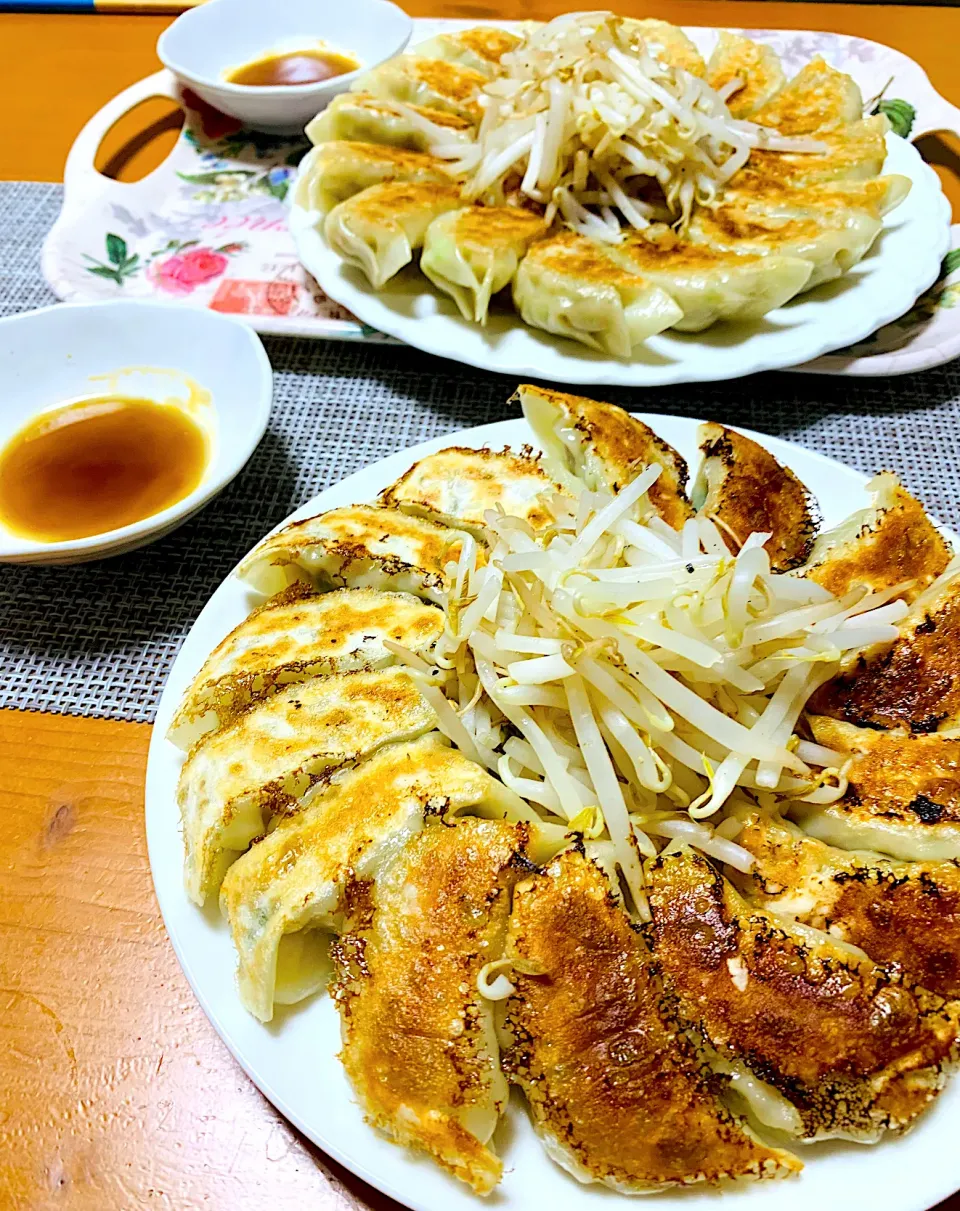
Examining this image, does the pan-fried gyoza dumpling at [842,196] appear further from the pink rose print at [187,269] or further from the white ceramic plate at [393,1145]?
the white ceramic plate at [393,1145]

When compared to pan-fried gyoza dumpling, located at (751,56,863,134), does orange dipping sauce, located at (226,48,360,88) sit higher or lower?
lower

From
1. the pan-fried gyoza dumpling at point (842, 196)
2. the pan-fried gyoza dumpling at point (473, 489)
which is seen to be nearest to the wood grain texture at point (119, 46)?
the pan-fried gyoza dumpling at point (842, 196)

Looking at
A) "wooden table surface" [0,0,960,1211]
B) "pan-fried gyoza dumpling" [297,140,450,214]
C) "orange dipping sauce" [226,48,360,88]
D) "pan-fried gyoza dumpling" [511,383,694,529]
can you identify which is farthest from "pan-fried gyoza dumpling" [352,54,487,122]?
"wooden table surface" [0,0,960,1211]

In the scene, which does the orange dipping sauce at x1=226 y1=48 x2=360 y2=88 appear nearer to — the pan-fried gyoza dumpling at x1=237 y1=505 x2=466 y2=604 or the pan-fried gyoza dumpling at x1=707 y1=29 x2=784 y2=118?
the pan-fried gyoza dumpling at x1=707 y1=29 x2=784 y2=118

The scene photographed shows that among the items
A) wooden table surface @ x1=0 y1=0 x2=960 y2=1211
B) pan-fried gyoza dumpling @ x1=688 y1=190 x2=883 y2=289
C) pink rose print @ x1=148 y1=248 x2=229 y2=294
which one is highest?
pan-fried gyoza dumpling @ x1=688 y1=190 x2=883 y2=289

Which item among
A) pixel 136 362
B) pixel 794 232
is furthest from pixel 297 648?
pixel 794 232

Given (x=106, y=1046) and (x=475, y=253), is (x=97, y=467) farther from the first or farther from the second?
(x=106, y=1046)

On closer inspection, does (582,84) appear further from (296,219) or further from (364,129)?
(296,219)
